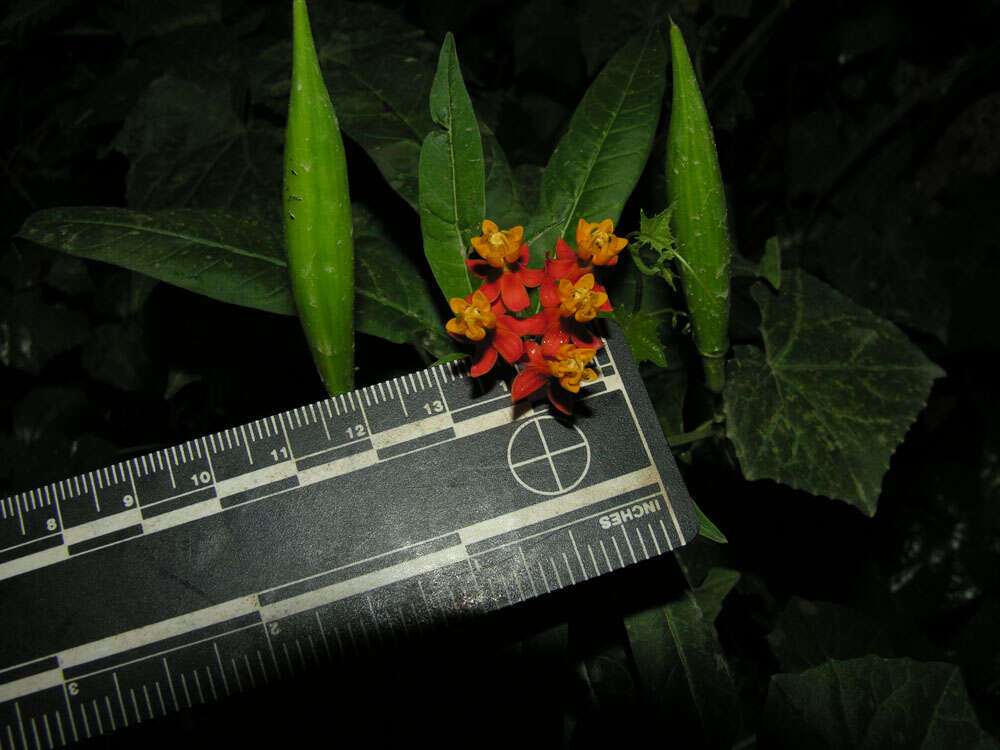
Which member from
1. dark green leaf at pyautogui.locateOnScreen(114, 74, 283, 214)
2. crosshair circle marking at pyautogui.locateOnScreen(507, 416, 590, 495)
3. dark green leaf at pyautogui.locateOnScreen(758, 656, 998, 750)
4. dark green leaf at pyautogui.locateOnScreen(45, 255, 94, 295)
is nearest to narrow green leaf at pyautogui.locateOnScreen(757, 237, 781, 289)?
crosshair circle marking at pyautogui.locateOnScreen(507, 416, 590, 495)

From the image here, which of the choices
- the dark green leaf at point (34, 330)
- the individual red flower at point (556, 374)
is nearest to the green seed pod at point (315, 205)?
the individual red flower at point (556, 374)

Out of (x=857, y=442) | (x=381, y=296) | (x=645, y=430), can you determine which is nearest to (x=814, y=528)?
(x=857, y=442)

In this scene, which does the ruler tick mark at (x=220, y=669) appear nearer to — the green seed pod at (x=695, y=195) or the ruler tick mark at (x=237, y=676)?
the ruler tick mark at (x=237, y=676)

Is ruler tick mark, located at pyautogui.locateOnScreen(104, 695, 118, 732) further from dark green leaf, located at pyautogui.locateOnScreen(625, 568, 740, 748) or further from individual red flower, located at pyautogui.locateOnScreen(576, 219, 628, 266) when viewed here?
individual red flower, located at pyautogui.locateOnScreen(576, 219, 628, 266)

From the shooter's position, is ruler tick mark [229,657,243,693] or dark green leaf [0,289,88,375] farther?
dark green leaf [0,289,88,375]

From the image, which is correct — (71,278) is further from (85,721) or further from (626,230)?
(626,230)

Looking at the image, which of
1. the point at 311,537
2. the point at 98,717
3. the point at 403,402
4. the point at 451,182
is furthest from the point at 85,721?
the point at 451,182
